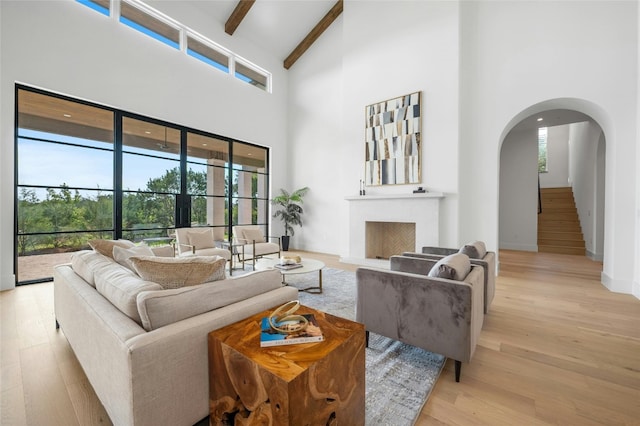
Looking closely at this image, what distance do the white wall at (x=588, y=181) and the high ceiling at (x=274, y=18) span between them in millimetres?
6934

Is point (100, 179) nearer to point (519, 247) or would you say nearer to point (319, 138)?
point (319, 138)

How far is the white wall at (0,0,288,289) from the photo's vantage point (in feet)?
Answer: 11.9

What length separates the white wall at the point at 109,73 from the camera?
3.62 meters

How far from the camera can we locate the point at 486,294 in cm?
256

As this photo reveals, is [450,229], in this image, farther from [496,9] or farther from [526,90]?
[496,9]

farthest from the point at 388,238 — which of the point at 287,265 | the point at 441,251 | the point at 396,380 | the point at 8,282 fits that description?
the point at 8,282

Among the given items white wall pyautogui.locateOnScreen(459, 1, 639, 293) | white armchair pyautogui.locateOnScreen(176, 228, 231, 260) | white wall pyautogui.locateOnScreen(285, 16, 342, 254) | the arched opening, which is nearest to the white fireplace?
white wall pyautogui.locateOnScreen(459, 1, 639, 293)

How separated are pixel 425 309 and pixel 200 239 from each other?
4030 millimetres

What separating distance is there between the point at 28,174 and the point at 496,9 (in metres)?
7.80

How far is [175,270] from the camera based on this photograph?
1460 millimetres

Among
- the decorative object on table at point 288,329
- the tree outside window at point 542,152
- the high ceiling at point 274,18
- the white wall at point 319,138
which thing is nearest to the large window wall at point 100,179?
the white wall at point 319,138

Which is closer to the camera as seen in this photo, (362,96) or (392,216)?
(392,216)

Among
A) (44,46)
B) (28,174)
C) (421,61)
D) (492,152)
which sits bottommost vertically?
(28,174)

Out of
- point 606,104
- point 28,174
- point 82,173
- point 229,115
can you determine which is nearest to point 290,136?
point 229,115
